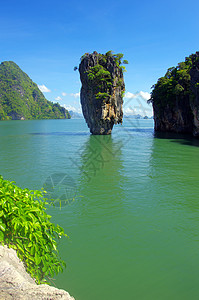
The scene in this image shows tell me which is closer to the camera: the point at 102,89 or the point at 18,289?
the point at 18,289

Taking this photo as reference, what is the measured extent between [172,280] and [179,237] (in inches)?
79.7

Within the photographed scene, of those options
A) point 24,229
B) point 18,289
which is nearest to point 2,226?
point 24,229

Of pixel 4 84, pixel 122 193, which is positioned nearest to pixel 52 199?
pixel 122 193

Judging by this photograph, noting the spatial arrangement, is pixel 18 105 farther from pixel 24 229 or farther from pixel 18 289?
pixel 18 289

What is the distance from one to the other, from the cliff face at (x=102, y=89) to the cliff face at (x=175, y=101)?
33.7 feet

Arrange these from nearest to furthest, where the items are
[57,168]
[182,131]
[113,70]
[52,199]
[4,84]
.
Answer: [52,199] < [57,168] < [113,70] < [182,131] < [4,84]

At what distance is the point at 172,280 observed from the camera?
16.2ft

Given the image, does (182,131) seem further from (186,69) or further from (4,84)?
(4,84)

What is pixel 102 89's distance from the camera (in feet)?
122

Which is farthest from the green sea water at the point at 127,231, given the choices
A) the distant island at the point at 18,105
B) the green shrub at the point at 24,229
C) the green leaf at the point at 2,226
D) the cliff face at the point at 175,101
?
the distant island at the point at 18,105

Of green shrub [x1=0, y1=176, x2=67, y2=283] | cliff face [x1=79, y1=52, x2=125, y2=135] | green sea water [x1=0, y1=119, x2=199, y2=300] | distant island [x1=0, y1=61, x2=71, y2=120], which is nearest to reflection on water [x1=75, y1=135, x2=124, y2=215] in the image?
green sea water [x1=0, y1=119, x2=199, y2=300]

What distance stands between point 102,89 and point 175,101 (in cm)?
1644

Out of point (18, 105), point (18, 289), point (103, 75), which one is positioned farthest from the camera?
point (18, 105)

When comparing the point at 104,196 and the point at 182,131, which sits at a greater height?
the point at 182,131
